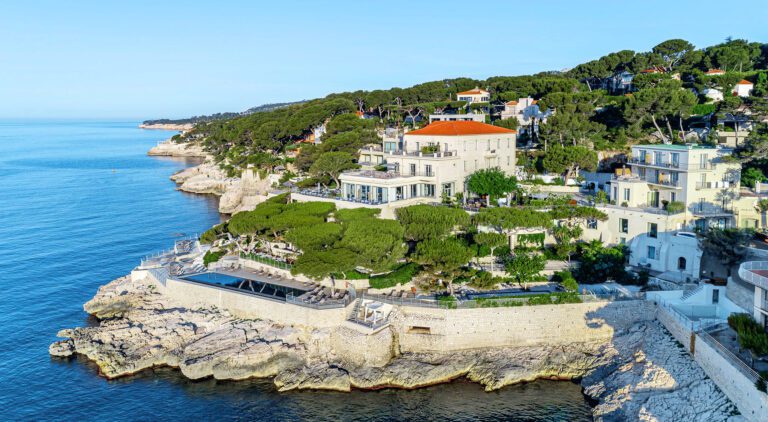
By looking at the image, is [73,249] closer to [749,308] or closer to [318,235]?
[318,235]

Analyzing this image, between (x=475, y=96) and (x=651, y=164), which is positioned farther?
(x=475, y=96)

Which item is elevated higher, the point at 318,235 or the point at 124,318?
the point at 318,235

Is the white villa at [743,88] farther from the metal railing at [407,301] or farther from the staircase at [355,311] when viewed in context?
the staircase at [355,311]

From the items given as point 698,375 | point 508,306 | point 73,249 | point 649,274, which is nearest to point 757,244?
point 649,274

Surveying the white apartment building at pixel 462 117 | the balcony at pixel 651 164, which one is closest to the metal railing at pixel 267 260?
the balcony at pixel 651 164

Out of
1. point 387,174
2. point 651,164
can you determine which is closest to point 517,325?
Answer: point 651,164

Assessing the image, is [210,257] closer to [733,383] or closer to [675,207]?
[675,207]
